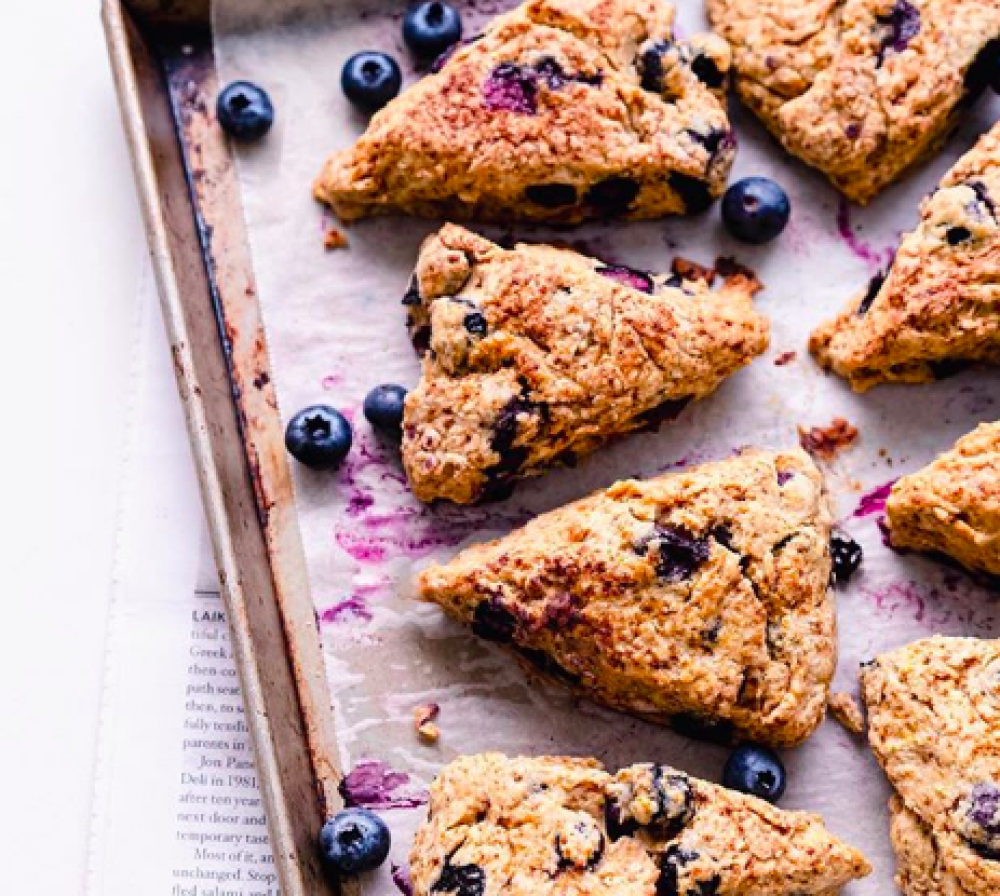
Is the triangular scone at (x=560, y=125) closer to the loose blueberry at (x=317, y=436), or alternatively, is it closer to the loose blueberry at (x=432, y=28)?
the loose blueberry at (x=432, y=28)

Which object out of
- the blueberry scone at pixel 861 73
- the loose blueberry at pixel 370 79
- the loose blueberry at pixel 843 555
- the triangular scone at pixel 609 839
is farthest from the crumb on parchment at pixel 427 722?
the blueberry scone at pixel 861 73

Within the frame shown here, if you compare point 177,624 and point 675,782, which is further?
point 177,624

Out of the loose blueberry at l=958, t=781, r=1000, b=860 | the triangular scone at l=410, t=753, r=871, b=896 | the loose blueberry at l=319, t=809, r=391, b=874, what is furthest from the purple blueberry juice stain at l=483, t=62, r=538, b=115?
the loose blueberry at l=958, t=781, r=1000, b=860

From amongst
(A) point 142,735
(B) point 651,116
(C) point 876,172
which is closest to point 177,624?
(A) point 142,735

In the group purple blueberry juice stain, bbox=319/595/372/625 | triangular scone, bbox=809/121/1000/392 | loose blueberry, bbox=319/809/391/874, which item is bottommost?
loose blueberry, bbox=319/809/391/874

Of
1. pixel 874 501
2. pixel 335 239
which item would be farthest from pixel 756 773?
pixel 335 239

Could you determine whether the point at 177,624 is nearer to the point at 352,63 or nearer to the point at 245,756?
the point at 245,756

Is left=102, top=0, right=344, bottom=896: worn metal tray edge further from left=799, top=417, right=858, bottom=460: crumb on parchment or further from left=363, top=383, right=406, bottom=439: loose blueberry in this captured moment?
left=799, top=417, right=858, bottom=460: crumb on parchment
